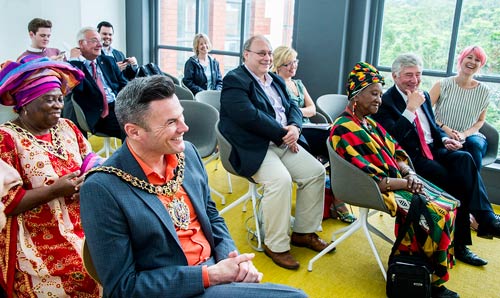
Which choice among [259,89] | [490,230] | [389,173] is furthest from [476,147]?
[259,89]

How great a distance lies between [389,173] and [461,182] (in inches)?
32.4

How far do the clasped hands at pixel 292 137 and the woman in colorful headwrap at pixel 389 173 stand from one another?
44cm

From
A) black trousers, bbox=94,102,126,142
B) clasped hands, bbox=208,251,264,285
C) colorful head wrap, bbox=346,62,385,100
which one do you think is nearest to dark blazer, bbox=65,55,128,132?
black trousers, bbox=94,102,126,142

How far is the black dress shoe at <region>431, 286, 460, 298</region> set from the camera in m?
2.58

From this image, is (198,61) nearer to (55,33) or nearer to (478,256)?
(55,33)

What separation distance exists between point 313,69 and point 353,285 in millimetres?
2943

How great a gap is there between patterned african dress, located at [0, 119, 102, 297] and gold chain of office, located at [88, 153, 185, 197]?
1.62ft

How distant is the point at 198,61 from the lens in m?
5.43

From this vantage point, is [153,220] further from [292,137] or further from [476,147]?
[476,147]

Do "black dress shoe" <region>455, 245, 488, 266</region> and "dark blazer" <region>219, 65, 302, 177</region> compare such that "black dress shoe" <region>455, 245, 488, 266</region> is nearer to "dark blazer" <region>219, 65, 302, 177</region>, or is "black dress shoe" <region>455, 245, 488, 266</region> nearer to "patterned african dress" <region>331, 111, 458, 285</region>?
"patterned african dress" <region>331, 111, 458, 285</region>

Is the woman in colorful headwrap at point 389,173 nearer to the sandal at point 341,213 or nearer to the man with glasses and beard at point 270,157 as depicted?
the man with glasses and beard at point 270,157

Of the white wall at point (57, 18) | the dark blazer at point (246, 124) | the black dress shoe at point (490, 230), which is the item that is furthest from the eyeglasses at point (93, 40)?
the black dress shoe at point (490, 230)

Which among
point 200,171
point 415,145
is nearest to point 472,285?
point 415,145

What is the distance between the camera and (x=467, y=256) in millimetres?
3098
